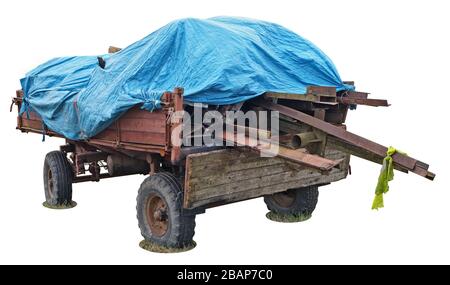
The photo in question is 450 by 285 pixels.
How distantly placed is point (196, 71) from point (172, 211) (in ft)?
5.87

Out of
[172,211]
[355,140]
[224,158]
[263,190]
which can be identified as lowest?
[172,211]

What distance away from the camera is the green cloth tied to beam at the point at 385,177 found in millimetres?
6895

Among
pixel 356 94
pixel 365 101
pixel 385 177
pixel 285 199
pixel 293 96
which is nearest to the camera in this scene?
pixel 385 177

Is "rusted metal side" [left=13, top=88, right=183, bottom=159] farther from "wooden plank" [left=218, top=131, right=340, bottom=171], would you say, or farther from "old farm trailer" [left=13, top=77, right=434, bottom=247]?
"wooden plank" [left=218, top=131, right=340, bottom=171]

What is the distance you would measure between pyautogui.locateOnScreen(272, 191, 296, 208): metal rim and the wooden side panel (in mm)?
1062

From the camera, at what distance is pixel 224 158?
8047 millimetres

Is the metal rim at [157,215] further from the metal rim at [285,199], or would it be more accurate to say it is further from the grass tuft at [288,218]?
the metal rim at [285,199]

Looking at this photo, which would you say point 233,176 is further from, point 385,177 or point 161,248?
point 385,177

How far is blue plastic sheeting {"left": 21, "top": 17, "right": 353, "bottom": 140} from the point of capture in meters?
8.12

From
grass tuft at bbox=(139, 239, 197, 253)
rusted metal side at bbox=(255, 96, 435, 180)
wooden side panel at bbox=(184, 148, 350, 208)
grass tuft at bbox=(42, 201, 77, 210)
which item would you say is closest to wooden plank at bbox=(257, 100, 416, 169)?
rusted metal side at bbox=(255, 96, 435, 180)

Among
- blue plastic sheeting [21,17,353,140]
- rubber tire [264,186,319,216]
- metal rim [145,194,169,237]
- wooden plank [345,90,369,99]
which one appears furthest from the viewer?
rubber tire [264,186,319,216]

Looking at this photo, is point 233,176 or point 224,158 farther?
point 233,176

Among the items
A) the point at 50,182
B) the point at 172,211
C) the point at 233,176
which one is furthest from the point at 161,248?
the point at 50,182

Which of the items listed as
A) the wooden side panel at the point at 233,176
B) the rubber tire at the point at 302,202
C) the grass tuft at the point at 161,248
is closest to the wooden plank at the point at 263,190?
the wooden side panel at the point at 233,176
